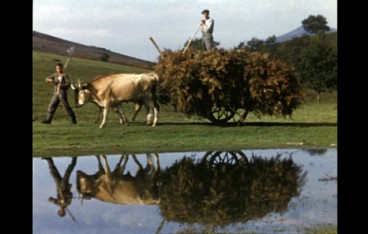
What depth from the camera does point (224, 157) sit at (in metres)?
17.8

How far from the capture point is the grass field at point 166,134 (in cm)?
A: 1878

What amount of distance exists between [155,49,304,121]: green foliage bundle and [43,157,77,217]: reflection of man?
19.6ft

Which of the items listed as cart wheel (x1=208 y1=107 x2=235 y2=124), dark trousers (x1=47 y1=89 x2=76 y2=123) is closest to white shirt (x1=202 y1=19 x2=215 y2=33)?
cart wheel (x1=208 y1=107 x2=235 y2=124)

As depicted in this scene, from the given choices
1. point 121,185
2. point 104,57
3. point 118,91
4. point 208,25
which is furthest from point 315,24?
point 121,185

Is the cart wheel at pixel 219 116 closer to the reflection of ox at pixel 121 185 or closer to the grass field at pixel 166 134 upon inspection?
the grass field at pixel 166 134

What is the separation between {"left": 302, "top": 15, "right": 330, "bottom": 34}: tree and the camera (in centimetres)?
8794

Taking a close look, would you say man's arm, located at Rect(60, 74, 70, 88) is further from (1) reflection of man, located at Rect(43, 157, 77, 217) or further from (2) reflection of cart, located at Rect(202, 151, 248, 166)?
(2) reflection of cart, located at Rect(202, 151, 248, 166)

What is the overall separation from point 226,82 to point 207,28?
7.42 feet

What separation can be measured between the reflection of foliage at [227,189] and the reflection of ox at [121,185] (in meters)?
0.27

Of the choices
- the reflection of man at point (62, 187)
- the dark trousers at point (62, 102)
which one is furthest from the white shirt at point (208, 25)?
the reflection of man at point (62, 187)
